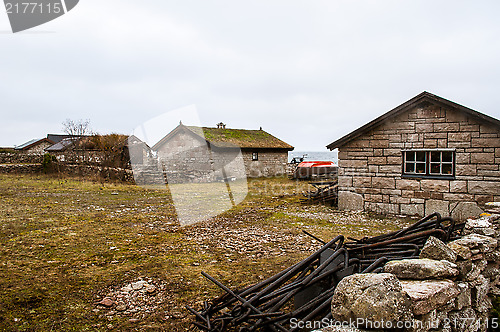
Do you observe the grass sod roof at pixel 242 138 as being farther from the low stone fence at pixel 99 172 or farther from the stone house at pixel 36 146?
the stone house at pixel 36 146

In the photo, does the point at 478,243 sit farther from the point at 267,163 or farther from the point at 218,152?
the point at 267,163

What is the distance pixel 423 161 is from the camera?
10.1m

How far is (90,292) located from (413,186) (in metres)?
9.86

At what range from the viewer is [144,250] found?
672 centimetres

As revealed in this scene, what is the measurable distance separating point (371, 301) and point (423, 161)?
964 centimetres

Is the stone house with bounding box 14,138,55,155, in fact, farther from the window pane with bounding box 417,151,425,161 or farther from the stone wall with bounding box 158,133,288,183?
the window pane with bounding box 417,151,425,161

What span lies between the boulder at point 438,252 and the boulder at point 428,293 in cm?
28

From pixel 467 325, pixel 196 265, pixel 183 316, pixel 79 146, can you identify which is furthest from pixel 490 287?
pixel 79 146

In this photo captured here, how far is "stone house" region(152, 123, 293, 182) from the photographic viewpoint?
964 inches

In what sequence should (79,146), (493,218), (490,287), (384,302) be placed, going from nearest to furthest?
(384,302) → (490,287) → (493,218) → (79,146)

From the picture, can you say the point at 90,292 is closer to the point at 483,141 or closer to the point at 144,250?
the point at 144,250

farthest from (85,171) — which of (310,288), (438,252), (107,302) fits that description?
(438,252)

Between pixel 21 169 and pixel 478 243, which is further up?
pixel 21 169

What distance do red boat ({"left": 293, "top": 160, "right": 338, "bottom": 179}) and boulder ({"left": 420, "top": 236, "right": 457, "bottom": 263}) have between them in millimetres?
21033
